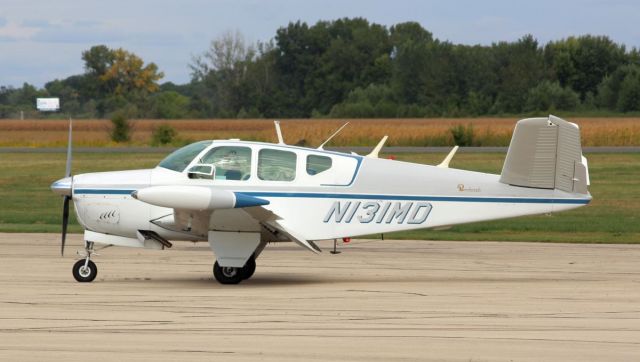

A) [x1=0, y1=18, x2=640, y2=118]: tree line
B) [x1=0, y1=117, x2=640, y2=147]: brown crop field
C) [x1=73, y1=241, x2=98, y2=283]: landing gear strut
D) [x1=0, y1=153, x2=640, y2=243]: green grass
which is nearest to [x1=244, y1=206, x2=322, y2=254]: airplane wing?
[x1=73, y1=241, x2=98, y2=283]: landing gear strut

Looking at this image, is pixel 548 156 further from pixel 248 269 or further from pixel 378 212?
pixel 248 269

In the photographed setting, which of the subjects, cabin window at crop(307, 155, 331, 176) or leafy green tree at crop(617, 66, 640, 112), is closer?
cabin window at crop(307, 155, 331, 176)

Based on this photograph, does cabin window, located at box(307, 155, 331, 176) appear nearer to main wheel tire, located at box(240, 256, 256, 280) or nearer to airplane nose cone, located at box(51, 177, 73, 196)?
main wheel tire, located at box(240, 256, 256, 280)

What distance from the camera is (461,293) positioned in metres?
12.8

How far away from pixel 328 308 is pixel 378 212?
2.45 meters

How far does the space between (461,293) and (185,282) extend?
138 inches

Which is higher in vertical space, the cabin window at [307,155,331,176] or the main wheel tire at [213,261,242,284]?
the cabin window at [307,155,331,176]

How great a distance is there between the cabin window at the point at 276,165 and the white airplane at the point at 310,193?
1 cm

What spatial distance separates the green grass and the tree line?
26190mm

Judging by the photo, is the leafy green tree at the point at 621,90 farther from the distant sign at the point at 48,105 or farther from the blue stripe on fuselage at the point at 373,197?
the blue stripe on fuselage at the point at 373,197

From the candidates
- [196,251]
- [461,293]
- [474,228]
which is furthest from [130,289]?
[474,228]

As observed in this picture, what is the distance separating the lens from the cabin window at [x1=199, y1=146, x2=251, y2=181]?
13633 mm

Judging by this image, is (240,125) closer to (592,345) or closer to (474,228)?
(474,228)

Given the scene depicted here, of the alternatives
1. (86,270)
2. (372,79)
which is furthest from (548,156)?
(372,79)
